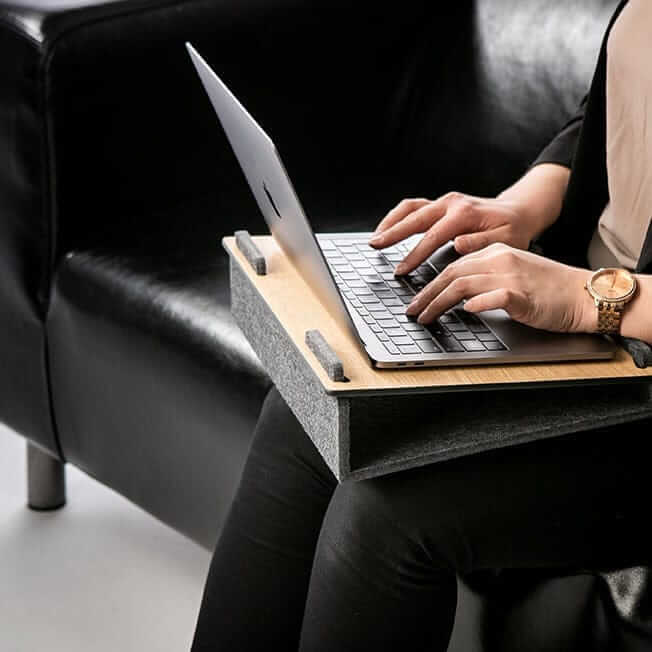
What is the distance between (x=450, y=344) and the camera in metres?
0.94

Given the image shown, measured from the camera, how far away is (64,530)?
1.72 meters

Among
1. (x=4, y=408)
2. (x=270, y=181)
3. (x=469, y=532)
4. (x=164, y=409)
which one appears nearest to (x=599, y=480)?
(x=469, y=532)

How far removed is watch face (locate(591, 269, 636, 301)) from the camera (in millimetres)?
967

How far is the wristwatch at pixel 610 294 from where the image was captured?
3.15 ft

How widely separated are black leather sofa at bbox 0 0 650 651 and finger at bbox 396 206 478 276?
0.28 metres

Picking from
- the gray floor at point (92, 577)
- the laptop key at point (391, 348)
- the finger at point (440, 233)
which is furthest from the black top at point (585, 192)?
the gray floor at point (92, 577)

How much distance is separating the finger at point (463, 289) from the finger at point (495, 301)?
0.01 metres

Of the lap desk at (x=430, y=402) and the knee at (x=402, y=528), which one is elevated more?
the lap desk at (x=430, y=402)

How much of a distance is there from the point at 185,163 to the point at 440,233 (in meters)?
0.62

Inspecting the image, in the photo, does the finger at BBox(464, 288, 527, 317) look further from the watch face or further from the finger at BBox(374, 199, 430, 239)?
the finger at BBox(374, 199, 430, 239)

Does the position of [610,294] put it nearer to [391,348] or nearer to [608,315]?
[608,315]

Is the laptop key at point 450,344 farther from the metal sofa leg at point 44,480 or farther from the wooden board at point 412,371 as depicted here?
the metal sofa leg at point 44,480

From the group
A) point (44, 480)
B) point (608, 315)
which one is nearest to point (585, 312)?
point (608, 315)

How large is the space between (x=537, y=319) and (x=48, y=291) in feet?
2.55
